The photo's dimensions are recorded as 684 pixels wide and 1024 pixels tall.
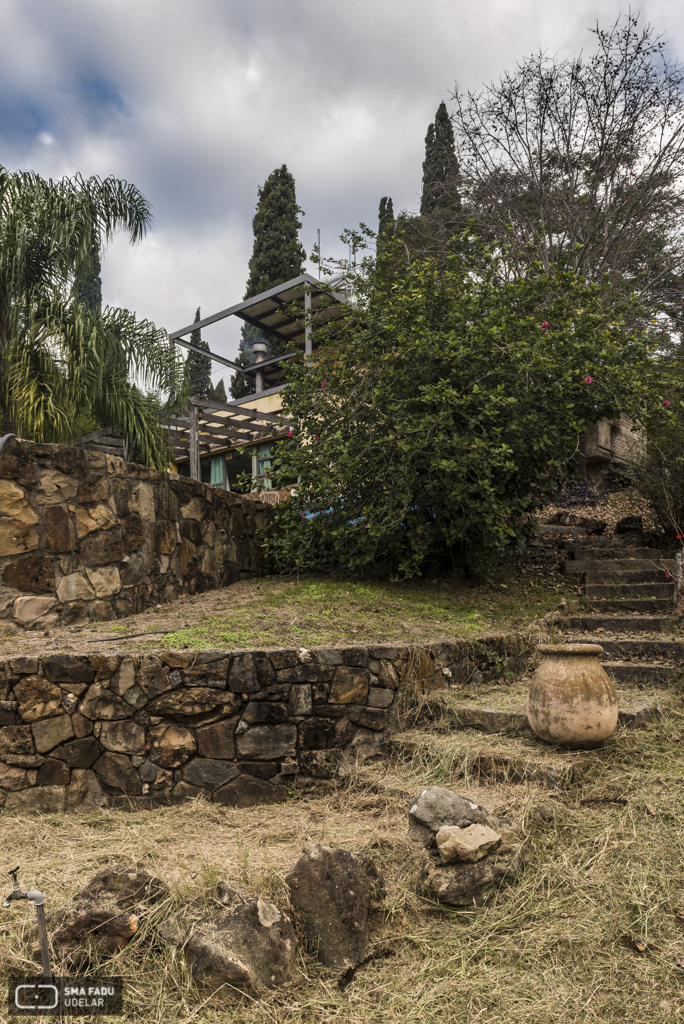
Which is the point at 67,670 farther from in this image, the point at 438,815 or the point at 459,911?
the point at 459,911

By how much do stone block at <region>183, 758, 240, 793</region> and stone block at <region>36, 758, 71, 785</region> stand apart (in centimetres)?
57

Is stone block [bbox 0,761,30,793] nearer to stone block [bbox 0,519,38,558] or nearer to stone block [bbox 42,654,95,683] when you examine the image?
stone block [bbox 42,654,95,683]

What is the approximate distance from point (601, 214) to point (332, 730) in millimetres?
9670

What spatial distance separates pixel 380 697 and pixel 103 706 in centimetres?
143

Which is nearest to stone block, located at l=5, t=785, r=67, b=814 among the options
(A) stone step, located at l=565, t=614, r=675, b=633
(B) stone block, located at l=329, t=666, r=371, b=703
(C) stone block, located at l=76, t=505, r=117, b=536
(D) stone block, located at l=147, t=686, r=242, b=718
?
(D) stone block, located at l=147, t=686, r=242, b=718

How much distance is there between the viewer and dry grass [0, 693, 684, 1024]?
2.00 meters

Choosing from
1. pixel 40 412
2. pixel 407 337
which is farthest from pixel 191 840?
pixel 40 412

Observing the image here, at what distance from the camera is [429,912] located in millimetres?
2438

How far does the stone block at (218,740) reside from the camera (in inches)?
128

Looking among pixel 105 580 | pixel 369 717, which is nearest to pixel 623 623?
pixel 369 717

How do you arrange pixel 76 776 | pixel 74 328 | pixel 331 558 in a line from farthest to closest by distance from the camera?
pixel 74 328, pixel 331 558, pixel 76 776

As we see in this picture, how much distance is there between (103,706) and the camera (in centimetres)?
326

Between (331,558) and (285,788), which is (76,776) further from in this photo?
(331,558)

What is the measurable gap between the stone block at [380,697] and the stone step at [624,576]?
2793 millimetres
